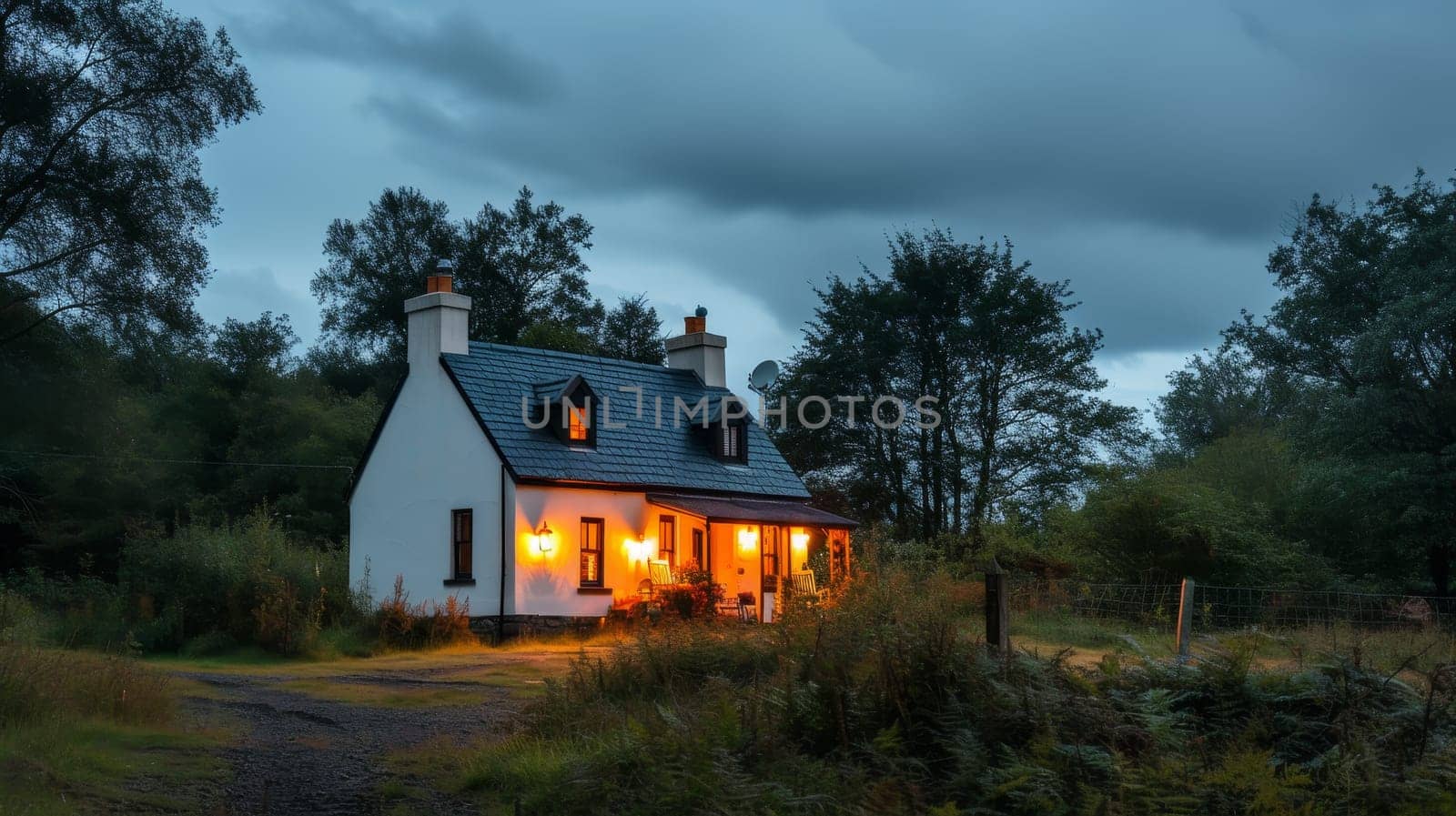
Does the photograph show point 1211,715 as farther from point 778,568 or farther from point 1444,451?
point 1444,451

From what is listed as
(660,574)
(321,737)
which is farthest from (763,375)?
(321,737)

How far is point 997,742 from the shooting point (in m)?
7.58

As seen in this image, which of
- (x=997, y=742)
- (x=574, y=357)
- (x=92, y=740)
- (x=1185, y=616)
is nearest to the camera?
(x=997, y=742)

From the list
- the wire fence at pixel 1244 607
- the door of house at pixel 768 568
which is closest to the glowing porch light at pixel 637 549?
the door of house at pixel 768 568

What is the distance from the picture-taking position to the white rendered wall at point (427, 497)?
991 inches

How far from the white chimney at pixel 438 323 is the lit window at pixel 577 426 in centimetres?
258

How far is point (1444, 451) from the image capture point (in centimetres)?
2827

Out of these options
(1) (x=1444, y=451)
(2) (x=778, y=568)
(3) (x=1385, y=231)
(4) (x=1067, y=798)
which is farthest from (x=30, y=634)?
(3) (x=1385, y=231)

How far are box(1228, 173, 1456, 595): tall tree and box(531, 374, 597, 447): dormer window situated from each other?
16740 millimetres

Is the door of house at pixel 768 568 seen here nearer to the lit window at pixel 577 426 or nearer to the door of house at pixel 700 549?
the door of house at pixel 700 549

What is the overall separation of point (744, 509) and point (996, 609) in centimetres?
1789

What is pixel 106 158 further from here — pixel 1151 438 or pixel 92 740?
pixel 1151 438

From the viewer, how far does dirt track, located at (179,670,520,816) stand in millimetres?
8656

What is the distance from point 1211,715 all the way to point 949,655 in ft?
5.80
